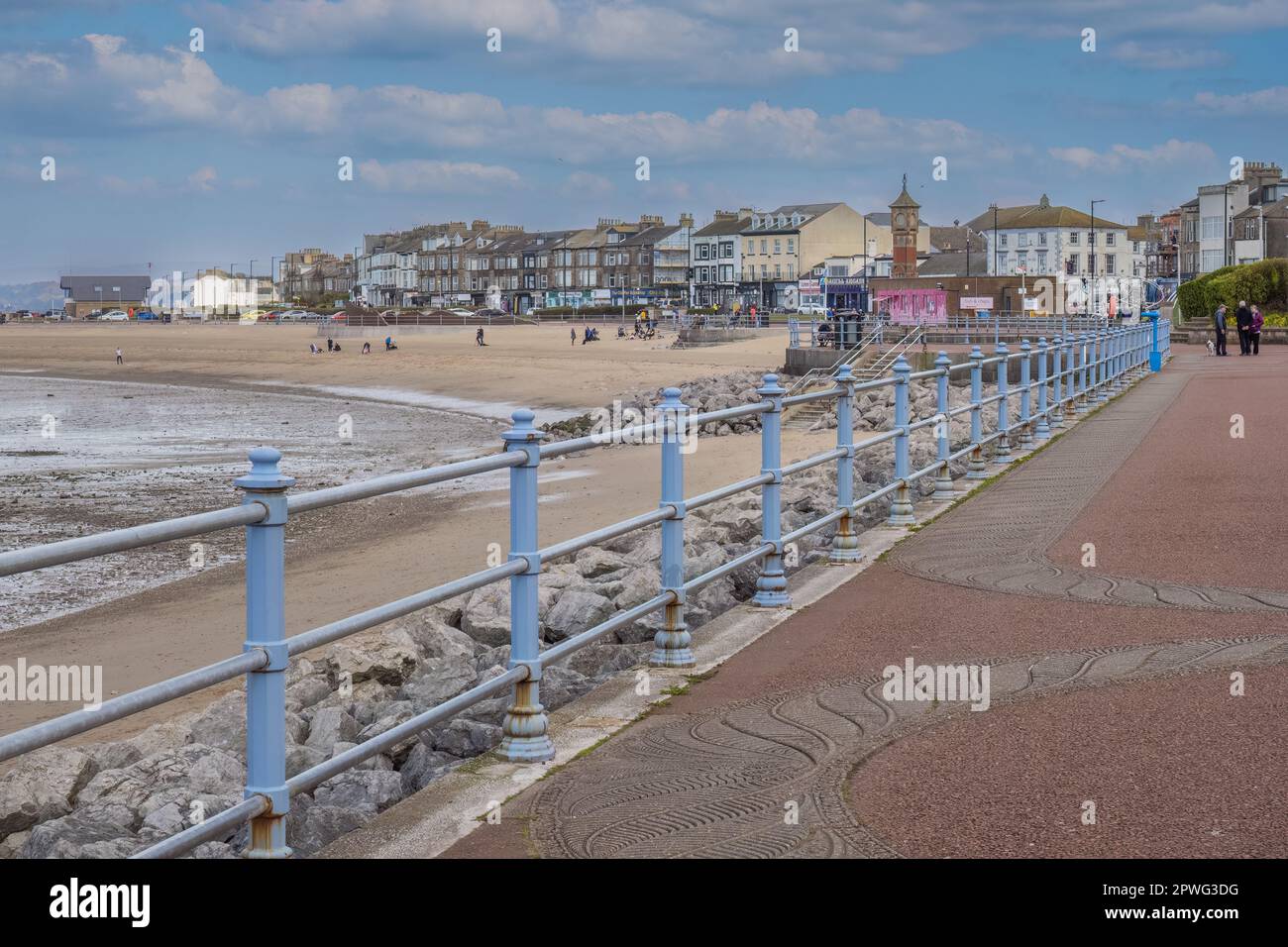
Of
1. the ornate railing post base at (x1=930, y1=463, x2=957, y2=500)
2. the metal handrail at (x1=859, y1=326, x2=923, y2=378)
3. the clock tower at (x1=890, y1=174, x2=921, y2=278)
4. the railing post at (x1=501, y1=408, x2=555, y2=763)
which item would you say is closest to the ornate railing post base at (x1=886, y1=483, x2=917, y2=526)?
the ornate railing post base at (x1=930, y1=463, x2=957, y2=500)

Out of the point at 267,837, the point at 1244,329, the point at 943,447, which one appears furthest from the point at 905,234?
the point at 267,837

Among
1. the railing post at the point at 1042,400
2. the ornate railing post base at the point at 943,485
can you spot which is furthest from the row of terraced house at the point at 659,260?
the ornate railing post base at the point at 943,485

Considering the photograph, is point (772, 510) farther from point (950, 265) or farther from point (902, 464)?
point (950, 265)

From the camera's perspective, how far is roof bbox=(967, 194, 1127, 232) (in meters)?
135

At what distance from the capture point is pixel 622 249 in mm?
165125

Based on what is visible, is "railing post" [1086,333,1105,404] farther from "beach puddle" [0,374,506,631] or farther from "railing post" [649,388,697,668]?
"railing post" [649,388,697,668]

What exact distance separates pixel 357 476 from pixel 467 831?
2224 centimetres

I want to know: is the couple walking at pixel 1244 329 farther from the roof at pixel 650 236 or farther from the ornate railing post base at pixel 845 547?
the roof at pixel 650 236

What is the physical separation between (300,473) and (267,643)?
23.3m

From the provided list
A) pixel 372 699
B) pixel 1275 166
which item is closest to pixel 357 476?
pixel 372 699

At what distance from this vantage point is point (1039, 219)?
446 ft

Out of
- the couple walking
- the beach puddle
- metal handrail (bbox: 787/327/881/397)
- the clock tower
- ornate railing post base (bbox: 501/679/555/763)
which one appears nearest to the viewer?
ornate railing post base (bbox: 501/679/555/763)

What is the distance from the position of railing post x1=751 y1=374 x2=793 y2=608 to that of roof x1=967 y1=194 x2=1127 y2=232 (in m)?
130
